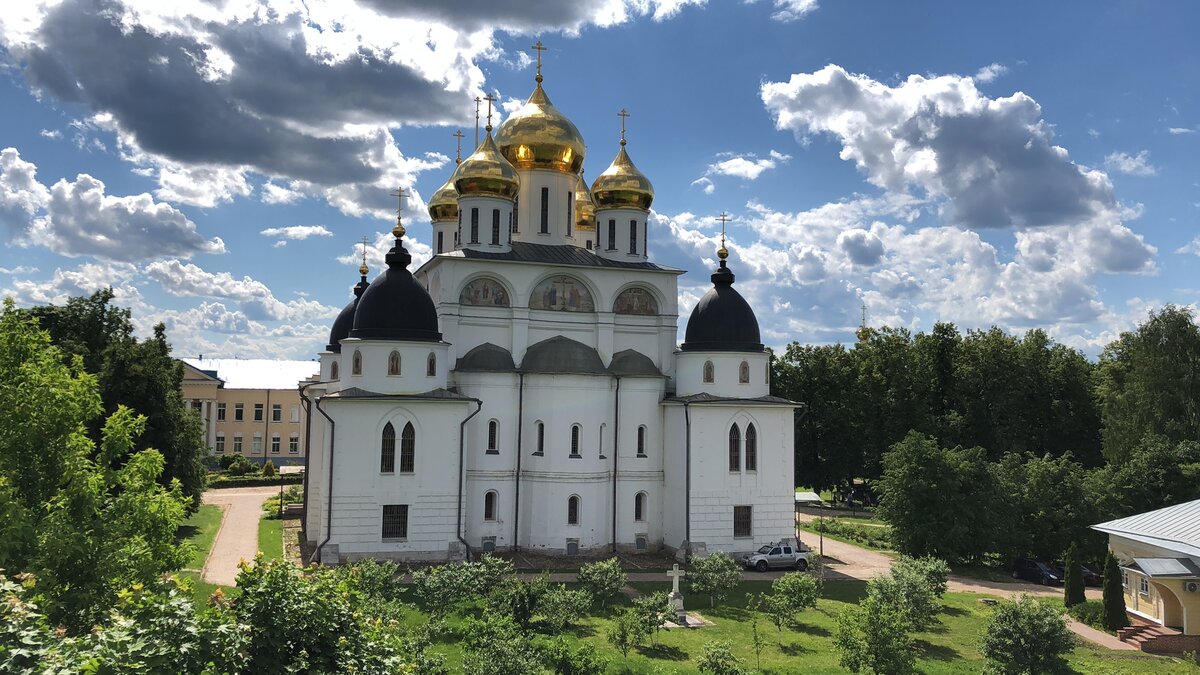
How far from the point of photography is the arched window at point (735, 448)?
85.9 ft

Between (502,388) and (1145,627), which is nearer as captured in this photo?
(1145,627)

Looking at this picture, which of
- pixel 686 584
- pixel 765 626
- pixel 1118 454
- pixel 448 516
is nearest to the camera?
pixel 765 626

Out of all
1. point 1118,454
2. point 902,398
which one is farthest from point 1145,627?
point 902,398

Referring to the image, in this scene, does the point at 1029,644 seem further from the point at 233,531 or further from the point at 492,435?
the point at 233,531

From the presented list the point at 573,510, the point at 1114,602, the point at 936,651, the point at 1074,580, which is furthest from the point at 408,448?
the point at 1114,602

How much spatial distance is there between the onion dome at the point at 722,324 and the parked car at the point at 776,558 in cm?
597

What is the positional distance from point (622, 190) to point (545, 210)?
9.03ft

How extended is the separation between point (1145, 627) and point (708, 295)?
14291mm

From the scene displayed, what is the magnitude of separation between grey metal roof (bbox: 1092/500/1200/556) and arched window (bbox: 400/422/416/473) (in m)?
17.5

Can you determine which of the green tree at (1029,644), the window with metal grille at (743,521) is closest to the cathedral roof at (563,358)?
the window with metal grille at (743,521)

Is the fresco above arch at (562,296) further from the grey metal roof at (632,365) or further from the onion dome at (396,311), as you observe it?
the onion dome at (396,311)

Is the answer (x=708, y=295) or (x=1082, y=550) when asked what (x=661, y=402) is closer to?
(x=708, y=295)

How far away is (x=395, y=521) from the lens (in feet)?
77.6

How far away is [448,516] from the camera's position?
24016mm
